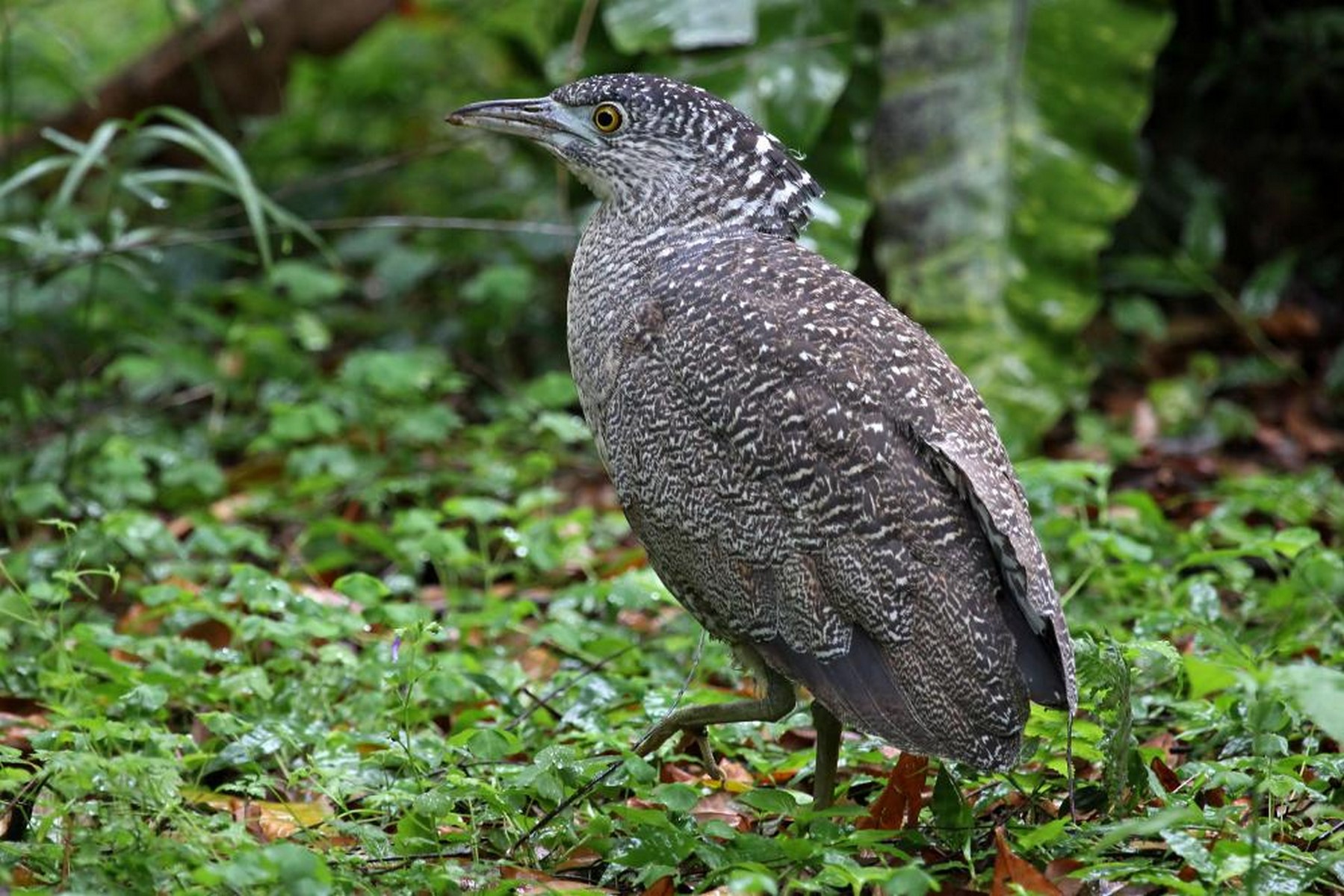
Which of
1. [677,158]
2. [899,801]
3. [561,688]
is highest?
[677,158]

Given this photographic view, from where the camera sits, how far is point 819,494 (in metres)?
4.24

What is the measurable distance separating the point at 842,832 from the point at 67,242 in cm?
446

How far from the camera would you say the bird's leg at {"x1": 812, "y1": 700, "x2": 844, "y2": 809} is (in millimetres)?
4555

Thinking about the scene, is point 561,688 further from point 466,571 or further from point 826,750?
point 466,571

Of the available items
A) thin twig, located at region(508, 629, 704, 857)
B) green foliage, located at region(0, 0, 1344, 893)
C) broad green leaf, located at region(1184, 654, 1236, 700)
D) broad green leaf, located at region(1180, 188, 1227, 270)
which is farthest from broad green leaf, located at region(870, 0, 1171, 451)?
thin twig, located at region(508, 629, 704, 857)

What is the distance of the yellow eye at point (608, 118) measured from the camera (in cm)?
500

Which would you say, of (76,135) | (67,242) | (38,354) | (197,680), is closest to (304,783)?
A: (197,680)

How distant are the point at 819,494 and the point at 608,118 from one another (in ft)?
4.66

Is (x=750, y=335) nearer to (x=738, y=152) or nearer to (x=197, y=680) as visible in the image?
(x=738, y=152)

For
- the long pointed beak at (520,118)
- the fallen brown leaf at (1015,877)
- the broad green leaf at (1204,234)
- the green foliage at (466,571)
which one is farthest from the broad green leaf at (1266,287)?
the fallen brown leaf at (1015,877)

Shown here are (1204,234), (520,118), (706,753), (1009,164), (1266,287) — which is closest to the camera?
(706,753)

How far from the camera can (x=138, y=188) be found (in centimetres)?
614

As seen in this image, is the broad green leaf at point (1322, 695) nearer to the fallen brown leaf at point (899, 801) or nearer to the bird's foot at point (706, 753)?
the fallen brown leaf at point (899, 801)

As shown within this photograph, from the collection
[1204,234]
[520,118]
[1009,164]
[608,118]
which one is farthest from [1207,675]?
[1204,234]
